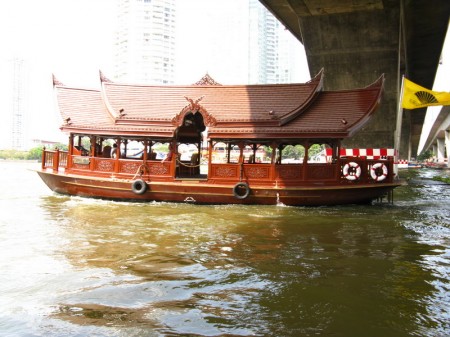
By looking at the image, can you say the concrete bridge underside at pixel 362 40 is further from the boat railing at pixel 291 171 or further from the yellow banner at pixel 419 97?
the boat railing at pixel 291 171

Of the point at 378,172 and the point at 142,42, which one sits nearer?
the point at 378,172

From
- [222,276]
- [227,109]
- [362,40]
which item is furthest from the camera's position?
[362,40]

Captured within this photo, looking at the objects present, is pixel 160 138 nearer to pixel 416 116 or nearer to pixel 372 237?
pixel 372 237

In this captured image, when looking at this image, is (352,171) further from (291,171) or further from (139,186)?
(139,186)

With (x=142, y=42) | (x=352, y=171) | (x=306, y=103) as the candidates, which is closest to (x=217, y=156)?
(x=306, y=103)

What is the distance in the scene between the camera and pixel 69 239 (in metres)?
5.94

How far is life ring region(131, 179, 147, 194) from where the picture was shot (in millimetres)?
9930

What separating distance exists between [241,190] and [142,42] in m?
67.3

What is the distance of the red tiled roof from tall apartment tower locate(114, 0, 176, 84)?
198ft

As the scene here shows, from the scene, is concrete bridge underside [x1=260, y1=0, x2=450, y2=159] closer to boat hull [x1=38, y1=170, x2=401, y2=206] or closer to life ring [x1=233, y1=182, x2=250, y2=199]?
boat hull [x1=38, y1=170, x2=401, y2=206]

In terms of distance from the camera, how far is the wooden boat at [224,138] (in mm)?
9625

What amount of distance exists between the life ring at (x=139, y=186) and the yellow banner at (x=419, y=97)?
9.52 metres

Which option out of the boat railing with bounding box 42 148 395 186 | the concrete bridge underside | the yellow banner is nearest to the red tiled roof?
the boat railing with bounding box 42 148 395 186

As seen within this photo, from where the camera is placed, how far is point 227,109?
1040 centimetres
